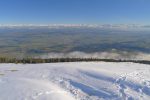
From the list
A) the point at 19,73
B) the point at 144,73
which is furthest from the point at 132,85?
the point at 19,73

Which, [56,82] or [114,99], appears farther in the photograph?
[56,82]

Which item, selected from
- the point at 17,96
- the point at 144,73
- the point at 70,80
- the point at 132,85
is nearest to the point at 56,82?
the point at 70,80

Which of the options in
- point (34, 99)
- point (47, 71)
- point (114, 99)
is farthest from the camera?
point (47, 71)

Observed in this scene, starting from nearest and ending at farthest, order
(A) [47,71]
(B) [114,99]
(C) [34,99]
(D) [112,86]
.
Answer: (C) [34,99] → (B) [114,99] → (D) [112,86] → (A) [47,71]

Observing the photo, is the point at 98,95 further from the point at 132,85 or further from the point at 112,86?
the point at 132,85

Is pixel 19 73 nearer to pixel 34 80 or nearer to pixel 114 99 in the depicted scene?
pixel 34 80

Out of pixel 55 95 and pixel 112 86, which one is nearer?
pixel 55 95
